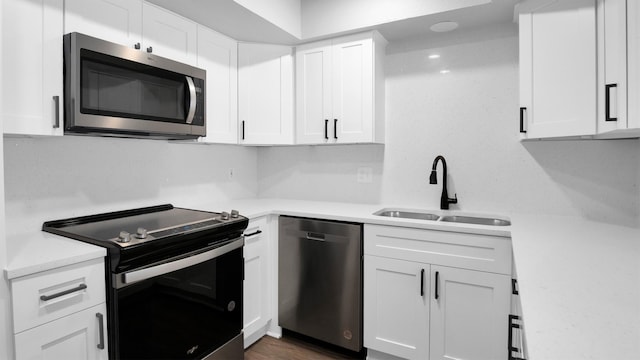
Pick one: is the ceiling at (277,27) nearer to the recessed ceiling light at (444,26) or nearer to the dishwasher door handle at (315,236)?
the recessed ceiling light at (444,26)

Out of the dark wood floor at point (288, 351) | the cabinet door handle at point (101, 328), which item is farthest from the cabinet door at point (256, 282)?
the cabinet door handle at point (101, 328)

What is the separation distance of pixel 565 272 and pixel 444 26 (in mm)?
1831

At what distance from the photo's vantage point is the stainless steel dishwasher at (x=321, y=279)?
2230 mm

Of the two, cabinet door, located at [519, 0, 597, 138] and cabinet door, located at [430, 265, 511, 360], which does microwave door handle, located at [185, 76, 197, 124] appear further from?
cabinet door, located at [519, 0, 597, 138]

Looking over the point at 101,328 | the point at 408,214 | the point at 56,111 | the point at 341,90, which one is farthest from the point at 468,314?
the point at 56,111

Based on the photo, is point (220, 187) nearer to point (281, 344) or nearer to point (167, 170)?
point (167, 170)

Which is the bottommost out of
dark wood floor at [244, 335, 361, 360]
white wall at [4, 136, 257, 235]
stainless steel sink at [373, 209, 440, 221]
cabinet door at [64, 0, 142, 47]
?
dark wood floor at [244, 335, 361, 360]

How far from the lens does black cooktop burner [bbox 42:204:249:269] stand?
1.47 meters

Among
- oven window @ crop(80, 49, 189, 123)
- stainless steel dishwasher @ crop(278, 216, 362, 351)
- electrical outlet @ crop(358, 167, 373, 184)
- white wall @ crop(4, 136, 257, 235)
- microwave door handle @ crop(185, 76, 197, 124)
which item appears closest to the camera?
oven window @ crop(80, 49, 189, 123)

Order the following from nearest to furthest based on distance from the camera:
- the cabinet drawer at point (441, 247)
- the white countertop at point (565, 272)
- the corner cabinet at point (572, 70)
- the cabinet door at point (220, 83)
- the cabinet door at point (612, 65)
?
the white countertop at point (565, 272)
the cabinet door at point (612, 65)
the corner cabinet at point (572, 70)
the cabinet drawer at point (441, 247)
the cabinet door at point (220, 83)

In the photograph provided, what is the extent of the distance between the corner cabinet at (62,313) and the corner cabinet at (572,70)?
2.14 meters

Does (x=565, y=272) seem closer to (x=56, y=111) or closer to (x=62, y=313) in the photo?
(x=62, y=313)

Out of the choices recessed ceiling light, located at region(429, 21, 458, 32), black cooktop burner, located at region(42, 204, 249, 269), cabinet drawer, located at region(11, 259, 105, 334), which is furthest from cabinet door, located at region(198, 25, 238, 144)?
recessed ceiling light, located at region(429, 21, 458, 32)

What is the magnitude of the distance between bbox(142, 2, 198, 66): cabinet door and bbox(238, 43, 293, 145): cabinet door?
0.46m
